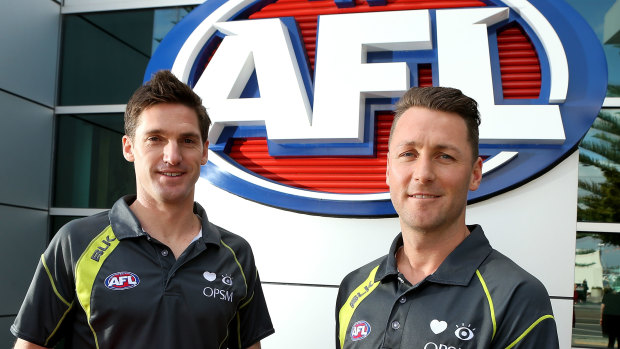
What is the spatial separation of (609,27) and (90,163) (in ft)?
14.9

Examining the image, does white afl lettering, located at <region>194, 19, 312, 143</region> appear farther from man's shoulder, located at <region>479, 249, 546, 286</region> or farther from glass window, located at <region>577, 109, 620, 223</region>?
man's shoulder, located at <region>479, 249, 546, 286</region>

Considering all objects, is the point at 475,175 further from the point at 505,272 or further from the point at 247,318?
the point at 247,318

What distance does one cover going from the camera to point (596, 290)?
13.2 feet

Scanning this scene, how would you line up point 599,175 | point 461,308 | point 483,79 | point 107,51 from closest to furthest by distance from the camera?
point 461,308, point 483,79, point 599,175, point 107,51

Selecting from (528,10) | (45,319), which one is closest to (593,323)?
(528,10)

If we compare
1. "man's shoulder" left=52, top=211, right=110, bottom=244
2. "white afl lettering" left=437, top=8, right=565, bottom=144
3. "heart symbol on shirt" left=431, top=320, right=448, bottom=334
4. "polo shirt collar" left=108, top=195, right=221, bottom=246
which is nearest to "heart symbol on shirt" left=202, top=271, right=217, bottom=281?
"polo shirt collar" left=108, top=195, right=221, bottom=246

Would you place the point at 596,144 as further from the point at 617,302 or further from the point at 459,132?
the point at 459,132

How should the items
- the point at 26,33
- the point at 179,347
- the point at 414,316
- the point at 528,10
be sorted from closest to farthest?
the point at 414,316, the point at 179,347, the point at 528,10, the point at 26,33

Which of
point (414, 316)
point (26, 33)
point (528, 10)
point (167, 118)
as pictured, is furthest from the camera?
point (26, 33)

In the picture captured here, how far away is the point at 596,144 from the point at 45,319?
12.1 ft

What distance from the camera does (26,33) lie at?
5391 millimetres

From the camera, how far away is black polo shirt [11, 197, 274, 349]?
2.13 metres

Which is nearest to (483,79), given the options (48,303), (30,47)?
(48,303)

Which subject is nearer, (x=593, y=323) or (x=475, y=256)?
(x=475, y=256)
